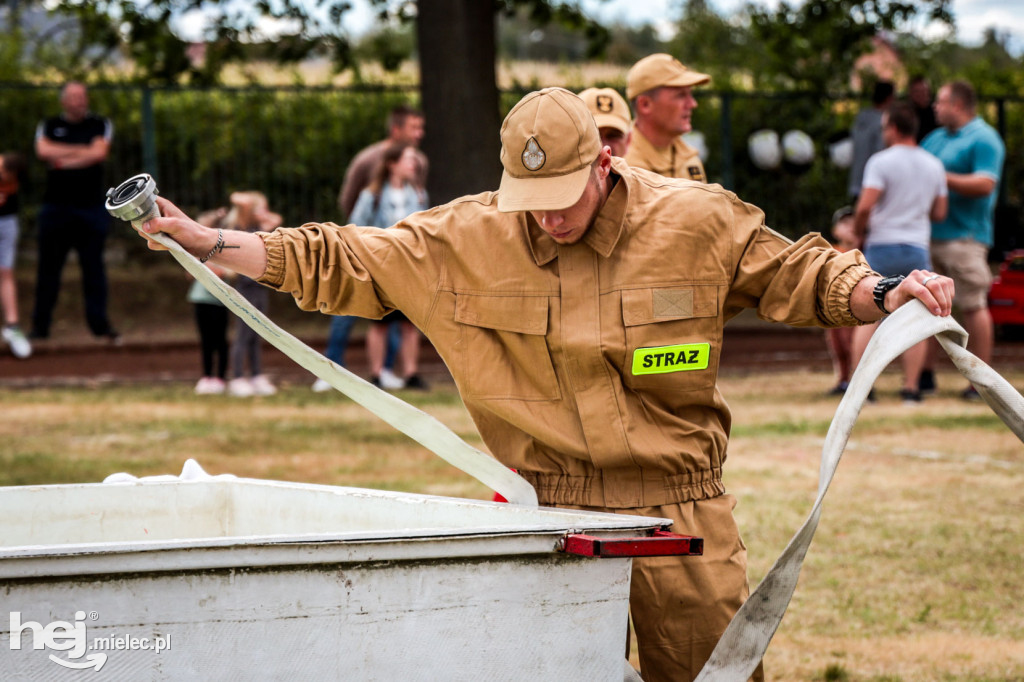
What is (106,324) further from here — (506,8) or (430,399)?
(506,8)

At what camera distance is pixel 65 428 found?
844 centimetres

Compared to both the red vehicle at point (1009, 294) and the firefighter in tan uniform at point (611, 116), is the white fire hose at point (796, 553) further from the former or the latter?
the red vehicle at point (1009, 294)

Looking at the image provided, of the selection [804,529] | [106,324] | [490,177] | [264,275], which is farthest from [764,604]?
[106,324]

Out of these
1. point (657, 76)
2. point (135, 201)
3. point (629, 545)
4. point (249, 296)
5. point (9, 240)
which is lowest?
point (249, 296)

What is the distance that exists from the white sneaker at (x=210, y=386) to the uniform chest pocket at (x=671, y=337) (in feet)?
24.6

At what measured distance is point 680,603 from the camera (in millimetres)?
3174

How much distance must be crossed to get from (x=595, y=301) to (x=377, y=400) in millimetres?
609

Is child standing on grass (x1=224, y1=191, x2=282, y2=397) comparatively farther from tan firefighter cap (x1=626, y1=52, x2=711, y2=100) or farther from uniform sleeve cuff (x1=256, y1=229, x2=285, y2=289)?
uniform sleeve cuff (x1=256, y1=229, x2=285, y2=289)

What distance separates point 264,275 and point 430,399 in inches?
256

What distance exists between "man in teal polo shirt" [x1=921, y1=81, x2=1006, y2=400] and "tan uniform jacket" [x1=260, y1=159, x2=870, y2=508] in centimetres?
639

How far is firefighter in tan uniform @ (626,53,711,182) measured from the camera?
5730 mm

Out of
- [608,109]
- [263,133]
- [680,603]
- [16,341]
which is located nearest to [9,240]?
[16,341]

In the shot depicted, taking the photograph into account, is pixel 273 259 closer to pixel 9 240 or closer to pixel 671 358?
pixel 671 358

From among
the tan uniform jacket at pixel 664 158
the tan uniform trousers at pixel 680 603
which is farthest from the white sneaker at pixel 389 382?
the tan uniform trousers at pixel 680 603
